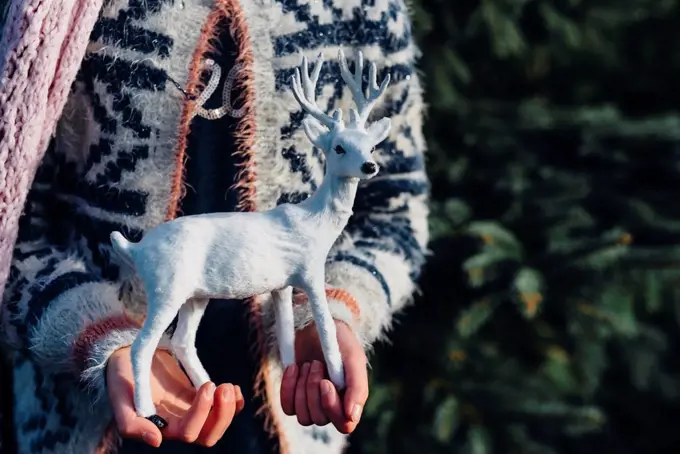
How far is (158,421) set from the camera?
651mm

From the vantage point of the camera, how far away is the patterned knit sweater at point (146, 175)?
0.79m

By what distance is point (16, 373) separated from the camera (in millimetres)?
998

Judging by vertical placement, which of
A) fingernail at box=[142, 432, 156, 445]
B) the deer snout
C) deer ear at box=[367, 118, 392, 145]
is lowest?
fingernail at box=[142, 432, 156, 445]

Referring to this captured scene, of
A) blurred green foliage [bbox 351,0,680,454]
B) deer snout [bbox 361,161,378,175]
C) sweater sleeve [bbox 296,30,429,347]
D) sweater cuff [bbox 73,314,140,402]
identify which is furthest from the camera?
blurred green foliage [bbox 351,0,680,454]

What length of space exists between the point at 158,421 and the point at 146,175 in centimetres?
Answer: 26

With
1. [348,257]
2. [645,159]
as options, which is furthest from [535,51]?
[348,257]

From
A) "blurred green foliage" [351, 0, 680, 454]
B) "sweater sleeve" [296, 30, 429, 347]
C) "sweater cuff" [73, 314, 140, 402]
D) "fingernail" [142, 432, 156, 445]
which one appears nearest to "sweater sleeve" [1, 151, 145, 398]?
"sweater cuff" [73, 314, 140, 402]

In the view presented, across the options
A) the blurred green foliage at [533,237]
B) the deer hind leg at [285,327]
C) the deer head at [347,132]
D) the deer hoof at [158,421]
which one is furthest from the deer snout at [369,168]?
the blurred green foliage at [533,237]

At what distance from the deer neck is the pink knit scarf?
0.26 meters

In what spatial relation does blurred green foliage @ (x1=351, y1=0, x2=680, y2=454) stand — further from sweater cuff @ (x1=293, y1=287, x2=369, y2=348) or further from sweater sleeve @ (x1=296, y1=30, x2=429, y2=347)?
sweater cuff @ (x1=293, y1=287, x2=369, y2=348)

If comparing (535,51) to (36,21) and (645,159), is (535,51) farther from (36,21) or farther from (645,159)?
(36,21)

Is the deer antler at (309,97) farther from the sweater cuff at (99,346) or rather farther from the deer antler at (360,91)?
the sweater cuff at (99,346)

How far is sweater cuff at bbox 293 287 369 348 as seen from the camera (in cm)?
79

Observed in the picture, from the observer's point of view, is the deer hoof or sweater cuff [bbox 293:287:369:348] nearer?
the deer hoof
